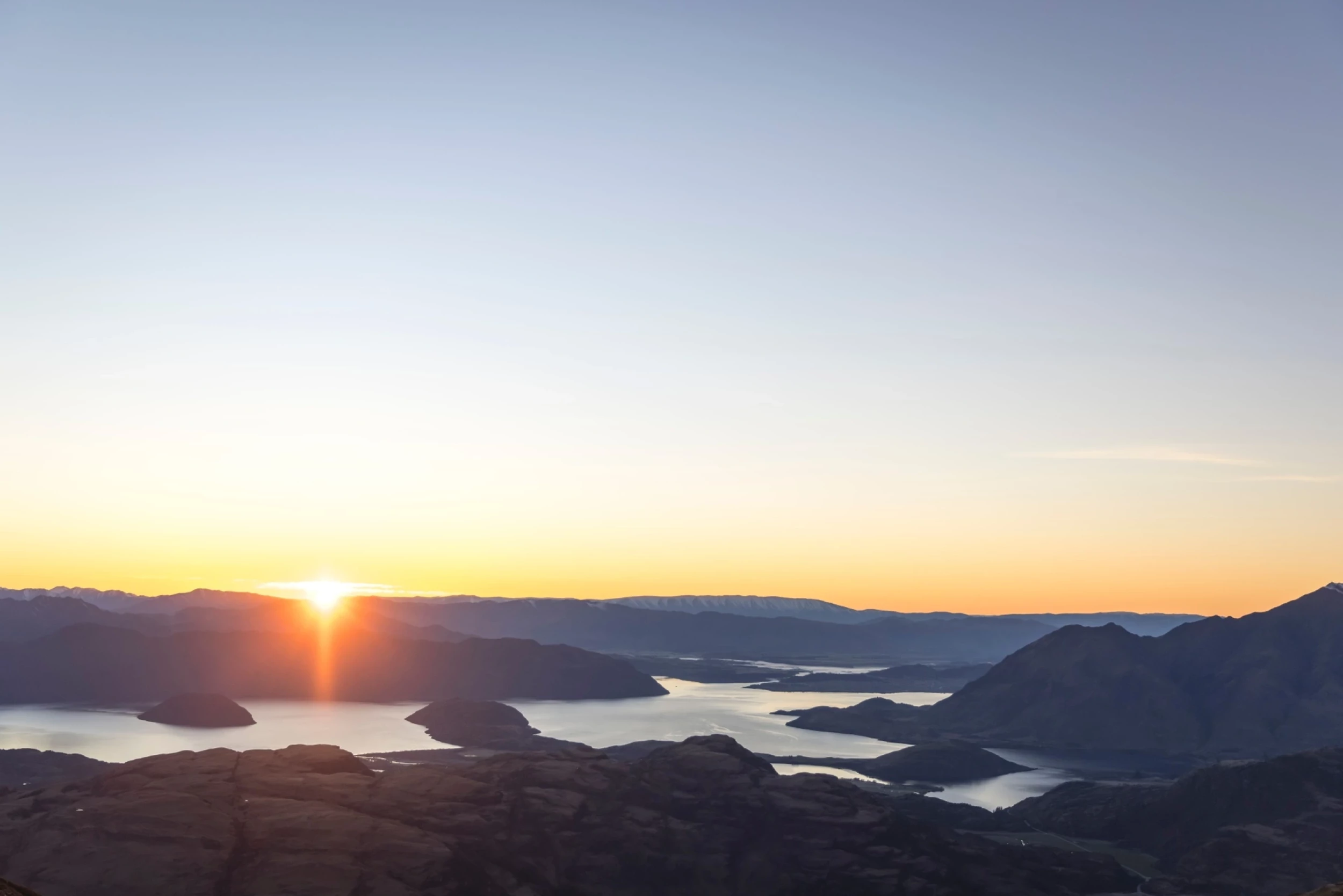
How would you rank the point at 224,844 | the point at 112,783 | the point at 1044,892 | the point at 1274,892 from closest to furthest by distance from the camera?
the point at 224,844 → the point at 112,783 → the point at 1044,892 → the point at 1274,892

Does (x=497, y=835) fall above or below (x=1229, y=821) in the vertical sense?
above

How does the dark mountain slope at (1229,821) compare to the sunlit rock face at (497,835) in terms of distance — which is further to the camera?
the dark mountain slope at (1229,821)

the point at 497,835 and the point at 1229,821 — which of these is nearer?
the point at 497,835

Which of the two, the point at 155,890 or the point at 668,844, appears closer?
the point at 155,890

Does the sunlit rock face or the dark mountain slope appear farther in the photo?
the dark mountain slope

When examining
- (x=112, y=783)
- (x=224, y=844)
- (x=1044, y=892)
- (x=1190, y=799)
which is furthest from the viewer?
(x=1190, y=799)

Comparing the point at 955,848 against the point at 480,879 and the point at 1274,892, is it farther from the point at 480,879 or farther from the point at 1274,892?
the point at 480,879

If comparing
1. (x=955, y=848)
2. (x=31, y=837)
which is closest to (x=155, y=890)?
(x=31, y=837)

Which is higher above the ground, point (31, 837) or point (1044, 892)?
point (31, 837)
